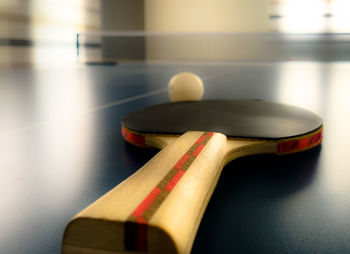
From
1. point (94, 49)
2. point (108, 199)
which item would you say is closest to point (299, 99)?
point (108, 199)

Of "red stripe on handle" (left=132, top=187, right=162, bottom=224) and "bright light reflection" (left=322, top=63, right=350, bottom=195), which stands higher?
"red stripe on handle" (left=132, top=187, right=162, bottom=224)

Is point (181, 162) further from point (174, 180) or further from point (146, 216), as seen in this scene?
point (146, 216)

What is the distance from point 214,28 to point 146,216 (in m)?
10.5

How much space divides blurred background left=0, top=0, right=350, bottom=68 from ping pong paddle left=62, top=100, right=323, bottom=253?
759cm

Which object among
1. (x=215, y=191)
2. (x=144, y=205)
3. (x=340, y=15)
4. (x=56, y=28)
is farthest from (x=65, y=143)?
(x=340, y=15)

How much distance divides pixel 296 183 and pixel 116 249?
67 cm

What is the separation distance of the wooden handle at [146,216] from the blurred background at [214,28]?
8337 millimetres

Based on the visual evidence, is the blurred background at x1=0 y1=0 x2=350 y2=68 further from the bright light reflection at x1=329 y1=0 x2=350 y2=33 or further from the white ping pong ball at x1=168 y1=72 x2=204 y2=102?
the white ping pong ball at x1=168 y1=72 x2=204 y2=102

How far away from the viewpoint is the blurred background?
975cm

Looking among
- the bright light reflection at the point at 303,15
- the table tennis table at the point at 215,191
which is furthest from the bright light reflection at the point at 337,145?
the bright light reflection at the point at 303,15

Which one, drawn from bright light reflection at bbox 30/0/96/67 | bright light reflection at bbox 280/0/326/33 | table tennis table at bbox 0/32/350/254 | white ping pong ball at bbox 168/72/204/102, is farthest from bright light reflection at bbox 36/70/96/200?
bright light reflection at bbox 280/0/326/33

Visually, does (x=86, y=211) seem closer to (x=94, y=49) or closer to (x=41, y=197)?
(x=41, y=197)

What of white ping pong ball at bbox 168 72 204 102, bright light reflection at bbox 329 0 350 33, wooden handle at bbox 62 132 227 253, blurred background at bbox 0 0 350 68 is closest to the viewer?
wooden handle at bbox 62 132 227 253

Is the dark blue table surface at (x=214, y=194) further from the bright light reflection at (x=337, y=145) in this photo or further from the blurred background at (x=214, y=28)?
the blurred background at (x=214, y=28)
